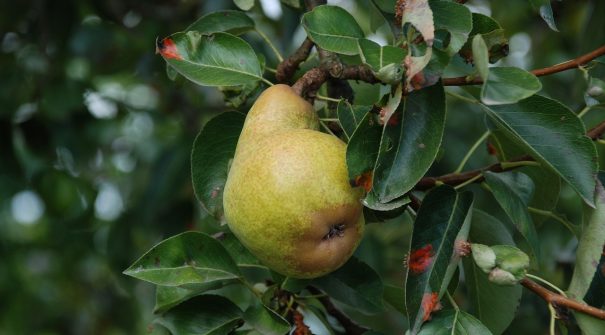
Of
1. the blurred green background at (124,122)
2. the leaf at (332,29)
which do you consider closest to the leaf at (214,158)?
the leaf at (332,29)

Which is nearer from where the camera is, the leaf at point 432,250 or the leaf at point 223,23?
the leaf at point 432,250

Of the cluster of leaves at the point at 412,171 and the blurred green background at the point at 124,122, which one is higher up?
Result: the cluster of leaves at the point at 412,171

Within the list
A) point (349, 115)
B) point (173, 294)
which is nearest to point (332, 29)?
point (349, 115)

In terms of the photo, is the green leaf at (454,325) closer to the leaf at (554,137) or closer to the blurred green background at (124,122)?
the leaf at (554,137)

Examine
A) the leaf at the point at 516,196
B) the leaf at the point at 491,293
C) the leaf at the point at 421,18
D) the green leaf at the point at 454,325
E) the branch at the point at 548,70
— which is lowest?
the leaf at the point at 491,293

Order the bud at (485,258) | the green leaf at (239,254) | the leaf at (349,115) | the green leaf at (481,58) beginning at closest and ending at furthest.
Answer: the green leaf at (481,58)
the bud at (485,258)
the leaf at (349,115)
the green leaf at (239,254)

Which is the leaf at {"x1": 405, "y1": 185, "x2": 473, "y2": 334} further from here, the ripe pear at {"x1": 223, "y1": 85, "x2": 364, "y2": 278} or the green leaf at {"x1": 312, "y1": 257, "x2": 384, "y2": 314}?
the green leaf at {"x1": 312, "y1": 257, "x2": 384, "y2": 314}

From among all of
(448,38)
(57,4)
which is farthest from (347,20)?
(57,4)

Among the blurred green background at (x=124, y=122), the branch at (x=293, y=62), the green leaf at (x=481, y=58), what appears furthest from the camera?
the blurred green background at (x=124, y=122)
